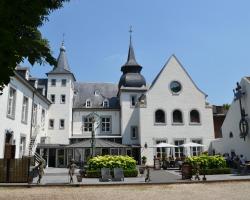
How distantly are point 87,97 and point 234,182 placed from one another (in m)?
31.1

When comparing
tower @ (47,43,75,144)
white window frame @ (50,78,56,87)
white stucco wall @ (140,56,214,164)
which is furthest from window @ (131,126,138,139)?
white window frame @ (50,78,56,87)

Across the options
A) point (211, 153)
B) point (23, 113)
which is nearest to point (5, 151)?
point (23, 113)

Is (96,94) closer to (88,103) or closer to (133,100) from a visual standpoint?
(88,103)

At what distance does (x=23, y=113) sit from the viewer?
29.4 m

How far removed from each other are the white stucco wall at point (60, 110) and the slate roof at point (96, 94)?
8.77 ft

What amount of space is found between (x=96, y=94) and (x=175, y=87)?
1258cm

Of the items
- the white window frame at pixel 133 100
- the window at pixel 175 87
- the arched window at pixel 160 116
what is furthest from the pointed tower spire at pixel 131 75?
the arched window at pixel 160 116

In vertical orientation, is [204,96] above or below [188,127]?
above

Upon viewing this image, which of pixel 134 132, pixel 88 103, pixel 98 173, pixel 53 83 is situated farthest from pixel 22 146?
pixel 134 132

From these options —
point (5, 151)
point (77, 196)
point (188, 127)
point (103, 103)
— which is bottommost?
point (77, 196)

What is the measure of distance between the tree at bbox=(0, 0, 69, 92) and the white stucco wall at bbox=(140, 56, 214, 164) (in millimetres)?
31261

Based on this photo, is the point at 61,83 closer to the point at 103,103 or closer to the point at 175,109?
the point at 103,103

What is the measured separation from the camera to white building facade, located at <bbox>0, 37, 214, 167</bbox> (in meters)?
38.7

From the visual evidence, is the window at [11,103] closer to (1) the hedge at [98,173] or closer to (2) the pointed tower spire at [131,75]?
(1) the hedge at [98,173]
